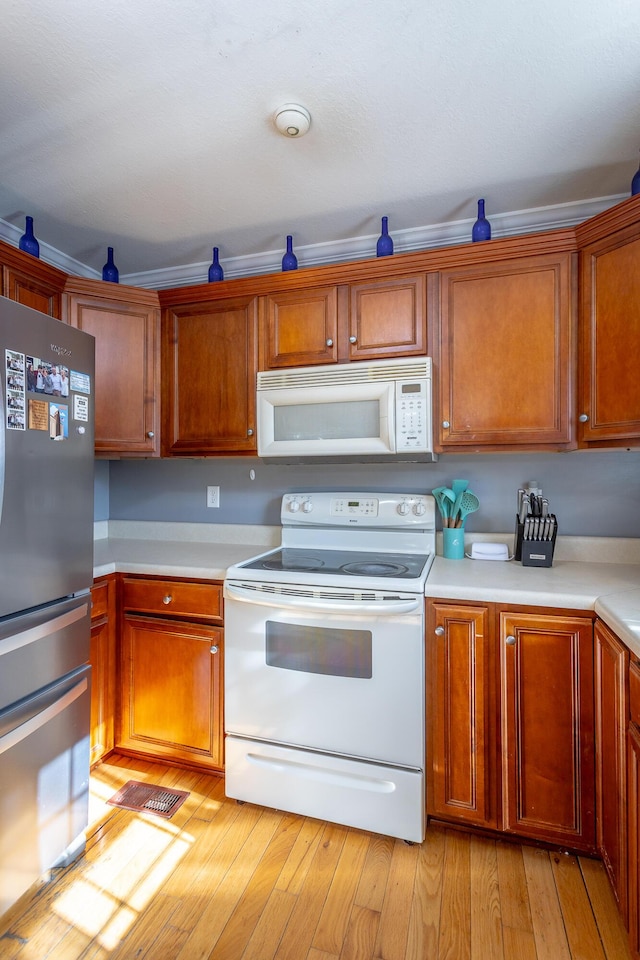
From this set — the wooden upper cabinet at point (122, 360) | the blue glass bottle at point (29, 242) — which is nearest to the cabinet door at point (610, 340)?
the wooden upper cabinet at point (122, 360)

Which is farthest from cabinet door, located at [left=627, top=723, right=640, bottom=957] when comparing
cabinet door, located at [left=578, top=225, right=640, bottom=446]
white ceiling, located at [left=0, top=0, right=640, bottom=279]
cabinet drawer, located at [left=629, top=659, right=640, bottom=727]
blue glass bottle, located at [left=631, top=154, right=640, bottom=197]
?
white ceiling, located at [left=0, top=0, right=640, bottom=279]

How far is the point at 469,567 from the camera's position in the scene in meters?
1.89

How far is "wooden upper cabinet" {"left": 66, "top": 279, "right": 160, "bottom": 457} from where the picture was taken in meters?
2.19

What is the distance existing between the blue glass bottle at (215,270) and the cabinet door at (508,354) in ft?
3.73

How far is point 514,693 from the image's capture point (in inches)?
Answer: 61.2

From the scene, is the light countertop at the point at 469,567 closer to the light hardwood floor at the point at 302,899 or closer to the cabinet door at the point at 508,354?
the cabinet door at the point at 508,354

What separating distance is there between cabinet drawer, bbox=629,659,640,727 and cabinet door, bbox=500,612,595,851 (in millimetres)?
282

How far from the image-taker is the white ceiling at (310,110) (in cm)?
122

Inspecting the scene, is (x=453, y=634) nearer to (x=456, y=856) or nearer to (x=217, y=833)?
Answer: (x=456, y=856)

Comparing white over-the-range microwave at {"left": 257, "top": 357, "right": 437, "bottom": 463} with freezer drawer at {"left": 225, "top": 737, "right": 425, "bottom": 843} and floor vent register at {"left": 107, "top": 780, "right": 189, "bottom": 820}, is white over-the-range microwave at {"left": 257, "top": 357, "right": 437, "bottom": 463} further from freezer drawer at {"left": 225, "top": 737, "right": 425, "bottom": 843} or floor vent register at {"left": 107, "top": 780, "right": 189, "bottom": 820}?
floor vent register at {"left": 107, "top": 780, "right": 189, "bottom": 820}

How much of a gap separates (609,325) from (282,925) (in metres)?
2.18

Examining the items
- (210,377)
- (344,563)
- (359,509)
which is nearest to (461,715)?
(344,563)

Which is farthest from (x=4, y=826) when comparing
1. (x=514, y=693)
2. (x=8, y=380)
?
(x=514, y=693)

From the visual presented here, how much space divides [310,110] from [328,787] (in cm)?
232
